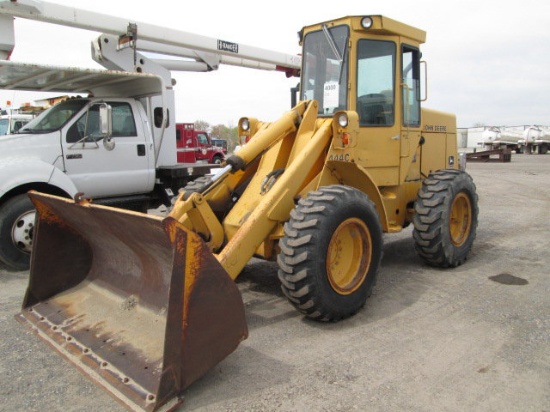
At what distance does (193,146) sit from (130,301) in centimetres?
1834

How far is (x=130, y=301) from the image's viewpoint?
3736 mm

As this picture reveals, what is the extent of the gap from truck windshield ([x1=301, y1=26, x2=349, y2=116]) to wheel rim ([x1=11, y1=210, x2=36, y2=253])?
3.90 metres

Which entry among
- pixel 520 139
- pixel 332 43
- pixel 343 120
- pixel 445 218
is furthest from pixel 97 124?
pixel 520 139

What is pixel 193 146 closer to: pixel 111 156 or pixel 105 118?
pixel 111 156

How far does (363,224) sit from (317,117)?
5.04ft

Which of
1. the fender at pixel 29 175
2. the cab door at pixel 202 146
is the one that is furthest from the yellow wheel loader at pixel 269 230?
the cab door at pixel 202 146

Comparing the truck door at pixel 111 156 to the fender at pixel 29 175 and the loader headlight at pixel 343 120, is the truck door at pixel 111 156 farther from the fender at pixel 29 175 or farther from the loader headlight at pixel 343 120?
the loader headlight at pixel 343 120

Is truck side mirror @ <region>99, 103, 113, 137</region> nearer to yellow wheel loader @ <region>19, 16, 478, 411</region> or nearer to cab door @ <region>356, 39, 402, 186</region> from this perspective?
yellow wheel loader @ <region>19, 16, 478, 411</region>

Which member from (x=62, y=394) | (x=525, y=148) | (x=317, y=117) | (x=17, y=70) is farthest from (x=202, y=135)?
(x=525, y=148)

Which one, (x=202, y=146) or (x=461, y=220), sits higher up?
(x=202, y=146)

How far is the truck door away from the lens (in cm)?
661

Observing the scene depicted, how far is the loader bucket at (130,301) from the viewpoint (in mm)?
2785

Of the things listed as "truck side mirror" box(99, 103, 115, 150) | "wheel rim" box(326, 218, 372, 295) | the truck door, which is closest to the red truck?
the truck door

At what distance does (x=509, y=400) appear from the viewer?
2.90 m
